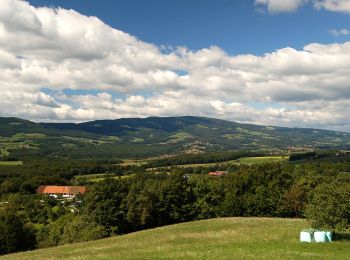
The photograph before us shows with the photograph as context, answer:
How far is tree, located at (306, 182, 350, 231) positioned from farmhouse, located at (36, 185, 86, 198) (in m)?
143

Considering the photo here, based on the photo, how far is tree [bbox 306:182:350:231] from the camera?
41719 mm

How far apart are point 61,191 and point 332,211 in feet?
517

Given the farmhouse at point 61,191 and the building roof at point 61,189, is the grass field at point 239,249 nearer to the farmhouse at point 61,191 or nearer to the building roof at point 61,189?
the farmhouse at point 61,191

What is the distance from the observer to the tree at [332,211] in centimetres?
4172

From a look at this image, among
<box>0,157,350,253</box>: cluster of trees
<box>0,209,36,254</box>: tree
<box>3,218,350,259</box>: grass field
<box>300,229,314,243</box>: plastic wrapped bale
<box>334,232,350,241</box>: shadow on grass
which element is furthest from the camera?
<box>0,157,350,253</box>: cluster of trees

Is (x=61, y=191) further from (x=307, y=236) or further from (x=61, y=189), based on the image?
(x=307, y=236)

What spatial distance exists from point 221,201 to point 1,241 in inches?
1877

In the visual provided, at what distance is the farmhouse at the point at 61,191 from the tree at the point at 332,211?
143 metres

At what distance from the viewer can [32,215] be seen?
13400 centimetres

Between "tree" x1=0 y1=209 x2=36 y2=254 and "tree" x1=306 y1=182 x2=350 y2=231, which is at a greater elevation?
"tree" x1=306 y1=182 x2=350 y2=231

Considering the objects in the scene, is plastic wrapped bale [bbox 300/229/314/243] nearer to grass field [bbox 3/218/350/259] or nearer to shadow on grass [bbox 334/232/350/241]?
grass field [bbox 3/218/350/259]

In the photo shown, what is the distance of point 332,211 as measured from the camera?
42.0m

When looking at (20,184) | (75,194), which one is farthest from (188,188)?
(20,184)

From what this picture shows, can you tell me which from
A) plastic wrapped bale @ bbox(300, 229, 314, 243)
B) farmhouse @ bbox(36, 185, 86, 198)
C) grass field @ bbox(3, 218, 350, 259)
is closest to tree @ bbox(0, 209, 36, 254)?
grass field @ bbox(3, 218, 350, 259)
